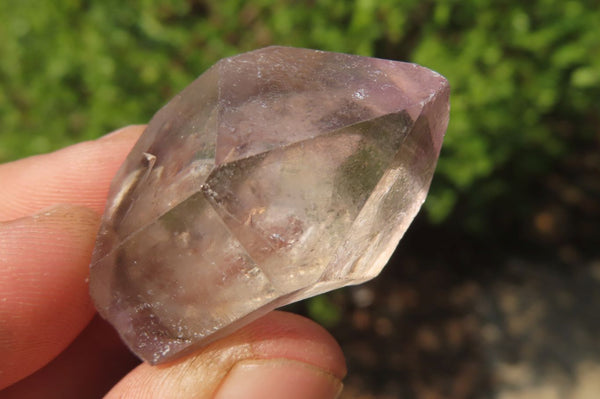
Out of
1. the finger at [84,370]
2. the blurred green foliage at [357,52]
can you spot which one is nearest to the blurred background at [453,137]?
the blurred green foliage at [357,52]

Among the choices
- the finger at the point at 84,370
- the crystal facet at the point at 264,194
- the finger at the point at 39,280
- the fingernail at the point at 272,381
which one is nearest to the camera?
the crystal facet at the point at 264,194

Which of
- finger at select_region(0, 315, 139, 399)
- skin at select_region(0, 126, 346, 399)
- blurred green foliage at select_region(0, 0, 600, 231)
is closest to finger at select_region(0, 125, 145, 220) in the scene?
skin at select_region(0, 126, 346, 399)

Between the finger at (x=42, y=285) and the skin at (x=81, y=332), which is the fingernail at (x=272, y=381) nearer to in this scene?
the skin at (x=81, y=332)

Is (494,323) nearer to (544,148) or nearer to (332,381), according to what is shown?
(544,148)

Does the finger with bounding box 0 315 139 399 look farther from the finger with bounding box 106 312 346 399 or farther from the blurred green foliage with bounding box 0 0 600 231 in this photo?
the blurred green foliage with bounding box 0 0 600 231

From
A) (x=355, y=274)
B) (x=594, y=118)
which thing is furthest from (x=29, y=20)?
(x=594, y=118)

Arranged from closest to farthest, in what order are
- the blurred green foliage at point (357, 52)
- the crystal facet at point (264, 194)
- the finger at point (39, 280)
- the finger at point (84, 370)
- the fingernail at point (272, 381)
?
the crystal facet at point (264, 194)
the fingernail at point (272, 381)
the finger at point (39, 280)
the finger at point (84, 370)
the blurred green foliage at point (357, 52)
